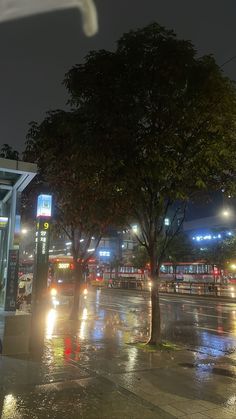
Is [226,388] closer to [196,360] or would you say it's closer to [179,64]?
[196,360]

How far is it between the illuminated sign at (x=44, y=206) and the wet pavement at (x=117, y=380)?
3193 millimetres

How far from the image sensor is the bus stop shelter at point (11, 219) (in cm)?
1010

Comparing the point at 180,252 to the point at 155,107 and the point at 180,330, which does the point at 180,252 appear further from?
the point at 155,107

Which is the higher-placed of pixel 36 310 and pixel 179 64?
pixel 179 64

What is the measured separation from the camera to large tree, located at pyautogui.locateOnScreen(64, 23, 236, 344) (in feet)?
33.6

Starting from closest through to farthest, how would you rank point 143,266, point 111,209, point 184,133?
point 184,133 < point 111,209 < point 143,266

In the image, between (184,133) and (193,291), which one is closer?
(184,133)

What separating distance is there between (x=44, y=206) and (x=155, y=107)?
368 centimetres

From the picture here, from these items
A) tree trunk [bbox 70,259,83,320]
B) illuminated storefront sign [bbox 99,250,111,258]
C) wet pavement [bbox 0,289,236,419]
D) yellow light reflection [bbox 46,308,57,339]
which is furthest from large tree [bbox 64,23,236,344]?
illuminated storefront sign [bbox 99,250,111,258]

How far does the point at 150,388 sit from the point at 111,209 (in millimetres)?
6471

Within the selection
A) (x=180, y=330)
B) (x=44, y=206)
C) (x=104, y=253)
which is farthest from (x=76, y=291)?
(x=104, y=253)

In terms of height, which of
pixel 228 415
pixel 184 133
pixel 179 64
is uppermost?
pixel 179 64

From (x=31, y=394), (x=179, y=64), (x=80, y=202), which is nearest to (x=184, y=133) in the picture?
(x=179, y=64)

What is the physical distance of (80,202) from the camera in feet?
44.6
